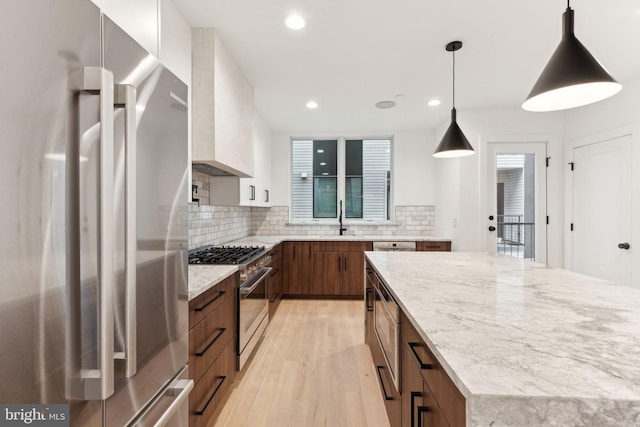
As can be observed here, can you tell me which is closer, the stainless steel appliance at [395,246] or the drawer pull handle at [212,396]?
the drawer pull handle at [212,396]

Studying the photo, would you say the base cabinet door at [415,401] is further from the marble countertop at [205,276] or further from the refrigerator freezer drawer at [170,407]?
the marble countertop at [205,276]

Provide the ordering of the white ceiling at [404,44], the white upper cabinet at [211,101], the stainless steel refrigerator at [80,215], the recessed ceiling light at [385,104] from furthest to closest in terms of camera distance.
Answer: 1. the recessed ceiling light at [385,104]
2. the white upper cabinet at [211,101]
3. the white ceiling at [404,44]
4. the stainless steel refrigerator at [80,215]

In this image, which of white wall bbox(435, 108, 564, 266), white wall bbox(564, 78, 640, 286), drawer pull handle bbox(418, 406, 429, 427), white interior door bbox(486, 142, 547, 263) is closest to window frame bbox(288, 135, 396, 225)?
white wall bbox(435, 108, 564, 266)

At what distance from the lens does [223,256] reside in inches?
95.8

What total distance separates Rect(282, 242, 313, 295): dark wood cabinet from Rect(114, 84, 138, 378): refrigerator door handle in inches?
140

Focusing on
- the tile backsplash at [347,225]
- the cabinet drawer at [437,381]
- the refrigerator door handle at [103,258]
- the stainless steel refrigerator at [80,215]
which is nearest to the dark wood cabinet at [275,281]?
the tile backsplash at [347,225]

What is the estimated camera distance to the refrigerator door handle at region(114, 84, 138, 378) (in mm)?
728

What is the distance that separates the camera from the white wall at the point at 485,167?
12.7ft

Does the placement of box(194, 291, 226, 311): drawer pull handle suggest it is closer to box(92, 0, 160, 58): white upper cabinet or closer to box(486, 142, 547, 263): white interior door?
box(92, 0, 160, 58): white upper cabinet

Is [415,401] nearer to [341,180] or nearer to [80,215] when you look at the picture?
[80,215]

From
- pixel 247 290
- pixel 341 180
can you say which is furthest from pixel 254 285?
pixel 341 180

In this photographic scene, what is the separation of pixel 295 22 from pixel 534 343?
7.32 ft

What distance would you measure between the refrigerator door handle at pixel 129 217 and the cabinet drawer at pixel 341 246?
11.8 ft

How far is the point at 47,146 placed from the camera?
0.57 metres
